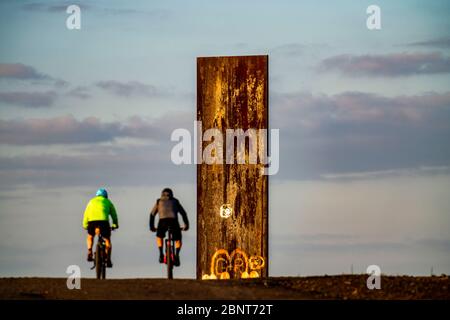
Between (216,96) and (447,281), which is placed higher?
(216,96)

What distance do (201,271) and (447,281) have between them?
680cm

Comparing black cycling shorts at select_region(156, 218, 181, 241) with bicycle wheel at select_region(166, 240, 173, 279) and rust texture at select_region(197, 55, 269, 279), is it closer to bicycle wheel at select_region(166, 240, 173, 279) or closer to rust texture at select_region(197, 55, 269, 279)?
bicycle wheel at select_region(166, 240, 173, 279)

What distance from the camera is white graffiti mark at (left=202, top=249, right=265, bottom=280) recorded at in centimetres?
2497

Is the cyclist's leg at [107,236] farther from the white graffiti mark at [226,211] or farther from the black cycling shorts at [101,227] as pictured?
the white graffiti mark at [226,211]

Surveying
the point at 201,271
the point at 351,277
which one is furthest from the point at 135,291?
the point at 201,271

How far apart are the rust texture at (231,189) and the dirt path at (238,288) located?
177 inches

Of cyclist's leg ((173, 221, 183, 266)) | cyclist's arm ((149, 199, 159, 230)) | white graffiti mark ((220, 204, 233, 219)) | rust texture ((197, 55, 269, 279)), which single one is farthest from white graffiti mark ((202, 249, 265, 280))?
cyclist's arm ((149, 199, 159, 230))

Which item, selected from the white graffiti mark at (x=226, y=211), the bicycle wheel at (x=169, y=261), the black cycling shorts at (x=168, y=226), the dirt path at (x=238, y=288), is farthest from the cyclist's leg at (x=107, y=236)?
the white graffiti mark at (x=226, y=211)

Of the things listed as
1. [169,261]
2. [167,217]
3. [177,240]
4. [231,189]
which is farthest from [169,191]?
[231,189]

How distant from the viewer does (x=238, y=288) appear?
19.2 m

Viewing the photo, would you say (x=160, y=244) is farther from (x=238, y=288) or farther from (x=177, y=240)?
(x=238, y=288)

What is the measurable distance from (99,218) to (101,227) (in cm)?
18

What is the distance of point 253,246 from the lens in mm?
25031
